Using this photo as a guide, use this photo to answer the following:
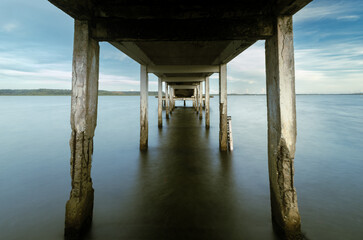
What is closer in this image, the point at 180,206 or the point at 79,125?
the point at 79,125

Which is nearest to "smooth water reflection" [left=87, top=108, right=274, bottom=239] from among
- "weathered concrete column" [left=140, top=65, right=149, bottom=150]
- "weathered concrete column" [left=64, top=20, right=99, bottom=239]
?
"weathered concrete column" [left=64, top=20, right=99, bottom=239]

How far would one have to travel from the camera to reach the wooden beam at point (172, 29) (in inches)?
86.5

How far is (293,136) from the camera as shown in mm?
2035

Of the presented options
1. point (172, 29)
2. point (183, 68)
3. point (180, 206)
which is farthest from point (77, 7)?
point (183, 68)

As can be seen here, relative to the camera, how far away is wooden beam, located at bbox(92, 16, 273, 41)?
7.21 ft

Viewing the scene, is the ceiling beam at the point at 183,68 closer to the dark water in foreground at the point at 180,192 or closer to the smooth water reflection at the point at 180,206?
the dark water in foreground at the point at 180,192

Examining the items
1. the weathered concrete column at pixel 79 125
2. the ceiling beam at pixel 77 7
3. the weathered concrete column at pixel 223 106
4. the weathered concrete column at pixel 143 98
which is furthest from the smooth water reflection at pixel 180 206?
the ceiling beam at pixel 77 7

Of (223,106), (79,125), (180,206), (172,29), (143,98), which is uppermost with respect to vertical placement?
(172,29)

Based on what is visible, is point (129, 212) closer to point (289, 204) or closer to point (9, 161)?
point (289, 204)

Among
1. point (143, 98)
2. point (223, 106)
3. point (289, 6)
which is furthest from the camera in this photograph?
point (143, 98)

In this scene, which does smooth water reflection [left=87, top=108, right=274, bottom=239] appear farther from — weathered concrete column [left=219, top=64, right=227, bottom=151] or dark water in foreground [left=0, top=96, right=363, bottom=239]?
weathered concrete column [left=219, top=64, right=227, bottom=151]

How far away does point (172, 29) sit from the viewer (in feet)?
7.28

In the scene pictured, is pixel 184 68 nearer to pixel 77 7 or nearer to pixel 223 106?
pixel 223 106

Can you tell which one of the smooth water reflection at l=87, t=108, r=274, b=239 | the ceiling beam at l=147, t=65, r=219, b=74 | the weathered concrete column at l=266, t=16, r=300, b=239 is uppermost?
the ceiling beam at l=147, t=65, r=219, b=74
